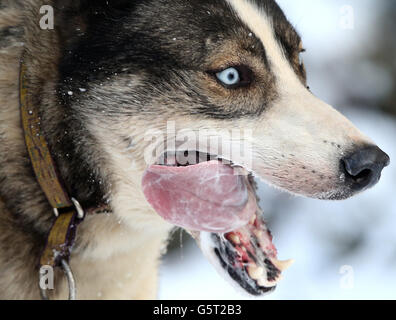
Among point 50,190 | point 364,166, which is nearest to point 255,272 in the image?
point 364,166

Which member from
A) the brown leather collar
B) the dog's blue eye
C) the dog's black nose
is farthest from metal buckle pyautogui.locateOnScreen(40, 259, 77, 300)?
the dog's black nose

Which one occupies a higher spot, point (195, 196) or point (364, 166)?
point (364, 166)

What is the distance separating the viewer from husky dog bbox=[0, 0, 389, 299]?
1933mm

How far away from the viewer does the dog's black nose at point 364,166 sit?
1831 mm

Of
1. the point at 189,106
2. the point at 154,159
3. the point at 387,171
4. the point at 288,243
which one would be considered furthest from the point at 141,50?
the point at 387,171

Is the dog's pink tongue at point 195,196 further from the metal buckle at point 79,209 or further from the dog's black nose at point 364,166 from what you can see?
the dog's black nose at point 364,166

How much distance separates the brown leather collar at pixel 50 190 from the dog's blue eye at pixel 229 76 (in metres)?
0.66

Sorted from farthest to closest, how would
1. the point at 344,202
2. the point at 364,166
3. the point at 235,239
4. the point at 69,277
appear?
1. the point at 344,202
2. the point at 235,239
3. the point at 69,277
4. the point at 364,166

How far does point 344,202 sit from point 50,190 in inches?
146

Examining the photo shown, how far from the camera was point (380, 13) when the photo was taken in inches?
214

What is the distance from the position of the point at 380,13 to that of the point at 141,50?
162 inches

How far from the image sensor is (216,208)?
1952 millimetres

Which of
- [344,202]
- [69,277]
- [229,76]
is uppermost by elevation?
[229,76]

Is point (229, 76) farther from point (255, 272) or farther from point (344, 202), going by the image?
point (344, 202)
